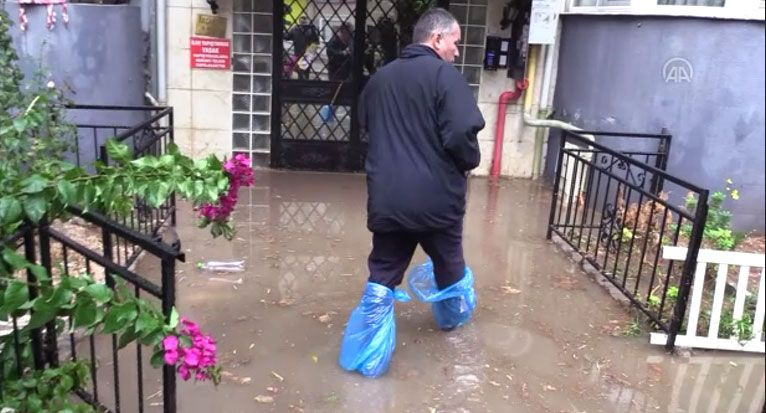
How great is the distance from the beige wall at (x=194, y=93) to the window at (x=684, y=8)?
147 inches

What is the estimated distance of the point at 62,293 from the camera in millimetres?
2176

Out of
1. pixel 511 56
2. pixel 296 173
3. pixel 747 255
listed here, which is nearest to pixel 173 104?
pixel 296 173

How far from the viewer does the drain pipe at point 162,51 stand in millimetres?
6824

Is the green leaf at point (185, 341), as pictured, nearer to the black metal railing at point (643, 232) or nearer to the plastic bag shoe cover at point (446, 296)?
the plastic bag shoe cover at point (446, 296)

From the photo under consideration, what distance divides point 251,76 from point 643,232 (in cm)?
437

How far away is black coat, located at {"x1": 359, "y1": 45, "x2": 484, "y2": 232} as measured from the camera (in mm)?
3096

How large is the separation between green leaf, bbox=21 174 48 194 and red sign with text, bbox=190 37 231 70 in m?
5.02

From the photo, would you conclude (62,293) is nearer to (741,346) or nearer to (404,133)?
(404,133)

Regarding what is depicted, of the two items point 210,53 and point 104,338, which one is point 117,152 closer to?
point 104,338

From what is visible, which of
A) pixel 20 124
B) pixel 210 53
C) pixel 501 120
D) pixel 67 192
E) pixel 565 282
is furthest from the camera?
pixel 501 120

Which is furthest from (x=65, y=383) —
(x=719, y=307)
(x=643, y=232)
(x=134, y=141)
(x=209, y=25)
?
(x=209, y=25)

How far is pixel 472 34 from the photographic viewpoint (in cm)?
745

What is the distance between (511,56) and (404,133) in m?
4.65

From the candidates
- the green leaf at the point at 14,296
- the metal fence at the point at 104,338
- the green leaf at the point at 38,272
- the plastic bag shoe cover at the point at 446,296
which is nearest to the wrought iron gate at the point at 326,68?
the metal fence at the point at 104,338
